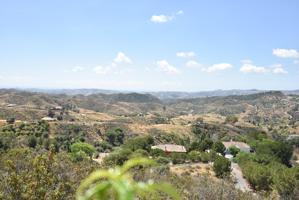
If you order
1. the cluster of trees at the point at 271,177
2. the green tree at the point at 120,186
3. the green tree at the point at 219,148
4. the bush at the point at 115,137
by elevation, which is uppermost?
the green tree at the point at 120,186

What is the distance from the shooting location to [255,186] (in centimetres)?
5041

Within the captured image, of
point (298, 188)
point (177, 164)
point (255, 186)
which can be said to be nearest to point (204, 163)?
point (177, 164)

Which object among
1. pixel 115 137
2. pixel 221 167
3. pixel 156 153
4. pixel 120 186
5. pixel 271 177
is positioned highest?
pixel 120 186

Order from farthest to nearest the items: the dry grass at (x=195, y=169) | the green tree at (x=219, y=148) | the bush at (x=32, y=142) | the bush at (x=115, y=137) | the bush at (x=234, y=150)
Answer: the bush at (x=115, y=137), the bush at (x=234, y=150), the green tree at (x=219, y=148), the bush at (x=32, y=142), the dry grass at (x=195, y=169)

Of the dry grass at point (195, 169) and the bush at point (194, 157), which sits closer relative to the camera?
the dry grass at point (195, 169)

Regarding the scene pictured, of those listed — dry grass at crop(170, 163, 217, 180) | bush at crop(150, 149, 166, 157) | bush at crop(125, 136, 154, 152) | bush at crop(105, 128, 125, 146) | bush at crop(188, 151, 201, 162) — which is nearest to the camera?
dry grass at crop(170, 163, 217, 180)

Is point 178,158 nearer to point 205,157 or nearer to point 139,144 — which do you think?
point 205,157

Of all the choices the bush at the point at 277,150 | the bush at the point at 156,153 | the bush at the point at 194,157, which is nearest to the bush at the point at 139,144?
the bush at the point at 156,153

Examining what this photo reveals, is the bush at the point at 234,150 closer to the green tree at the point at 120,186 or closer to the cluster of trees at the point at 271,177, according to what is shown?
the cluster of trees at the point at 271,177

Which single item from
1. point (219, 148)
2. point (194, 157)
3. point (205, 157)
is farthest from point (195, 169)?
point (219, 148)

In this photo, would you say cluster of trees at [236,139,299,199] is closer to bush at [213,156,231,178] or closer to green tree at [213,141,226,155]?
bush at [213,156,231,178]

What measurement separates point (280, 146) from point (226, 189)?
63.5 metres

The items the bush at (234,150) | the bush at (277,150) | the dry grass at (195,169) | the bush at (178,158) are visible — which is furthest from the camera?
the bush at (234,150)

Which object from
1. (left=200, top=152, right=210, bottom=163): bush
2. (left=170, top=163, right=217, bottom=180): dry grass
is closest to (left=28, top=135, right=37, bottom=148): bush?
(left=170, top=163, right=217, bottom=180): dry grass
